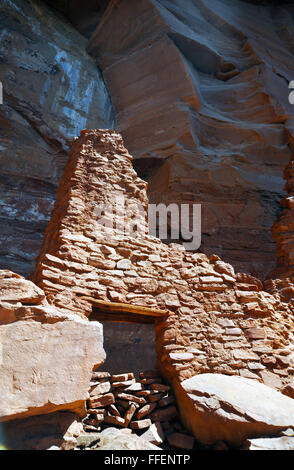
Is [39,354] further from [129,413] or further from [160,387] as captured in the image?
[160,387]

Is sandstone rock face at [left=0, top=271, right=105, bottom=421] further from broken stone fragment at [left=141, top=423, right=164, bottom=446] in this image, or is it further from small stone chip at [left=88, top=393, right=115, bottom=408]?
broken stone fragment at [left=141, top=423, right=164, bottom=446]

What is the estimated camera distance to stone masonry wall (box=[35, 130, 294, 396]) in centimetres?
326

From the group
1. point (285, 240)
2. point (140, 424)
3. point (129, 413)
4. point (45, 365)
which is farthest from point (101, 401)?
point (285, 240)

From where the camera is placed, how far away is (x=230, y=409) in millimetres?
2639

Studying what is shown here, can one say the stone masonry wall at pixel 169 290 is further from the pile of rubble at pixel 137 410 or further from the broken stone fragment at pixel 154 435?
the broken stone fragment at pixel 154 435

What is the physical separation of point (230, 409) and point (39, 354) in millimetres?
1556

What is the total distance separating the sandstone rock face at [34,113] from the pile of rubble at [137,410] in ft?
20.8

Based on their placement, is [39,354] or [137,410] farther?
[137,410]

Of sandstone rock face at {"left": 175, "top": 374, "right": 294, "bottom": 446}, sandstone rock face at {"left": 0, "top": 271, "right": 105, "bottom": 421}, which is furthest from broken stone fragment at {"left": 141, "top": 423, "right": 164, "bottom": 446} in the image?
sandstone rock face at {"left": 0, "top": 271, "right": 105, "bottom": 421}

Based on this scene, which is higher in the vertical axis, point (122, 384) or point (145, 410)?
point (122, 384)

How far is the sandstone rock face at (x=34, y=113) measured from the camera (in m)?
9.48

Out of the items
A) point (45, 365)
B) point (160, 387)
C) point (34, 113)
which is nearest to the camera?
point (45, 365)

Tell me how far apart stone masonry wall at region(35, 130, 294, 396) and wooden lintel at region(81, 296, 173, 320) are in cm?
6
